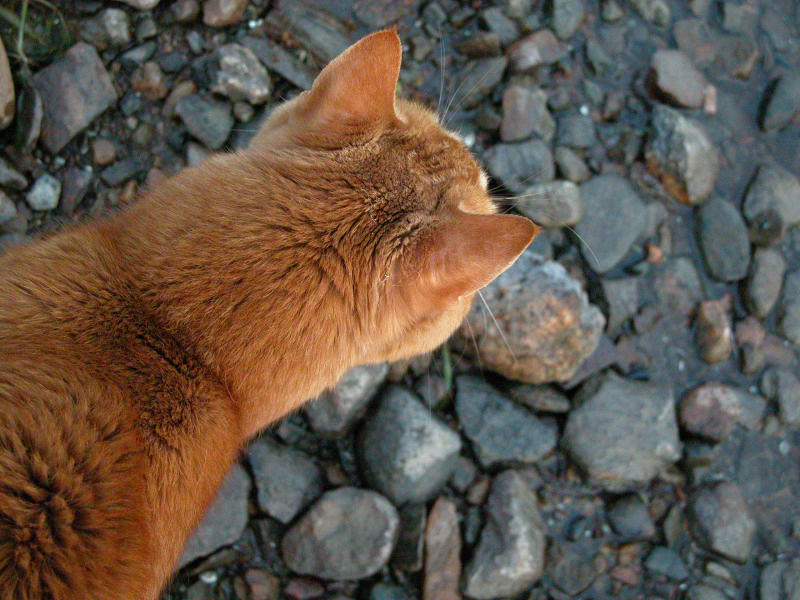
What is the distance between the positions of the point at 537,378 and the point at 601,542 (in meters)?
0.88

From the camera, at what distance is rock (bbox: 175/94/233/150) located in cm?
332

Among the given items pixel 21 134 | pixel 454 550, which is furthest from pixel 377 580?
pixel 21 134

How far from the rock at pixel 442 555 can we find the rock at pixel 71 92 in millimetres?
2592

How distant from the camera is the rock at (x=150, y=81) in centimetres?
339

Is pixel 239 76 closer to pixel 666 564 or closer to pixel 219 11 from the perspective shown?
pixel 219 11

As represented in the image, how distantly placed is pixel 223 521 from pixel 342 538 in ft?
1.78

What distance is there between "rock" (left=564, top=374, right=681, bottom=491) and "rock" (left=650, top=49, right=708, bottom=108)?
180 centimetres

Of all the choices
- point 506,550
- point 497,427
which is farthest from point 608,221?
point 506,550

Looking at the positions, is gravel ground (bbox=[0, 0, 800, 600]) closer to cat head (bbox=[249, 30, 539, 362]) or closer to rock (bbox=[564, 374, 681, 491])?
rock (bbox=[564, 374, 681, 491])

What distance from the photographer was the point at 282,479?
9.97 ft

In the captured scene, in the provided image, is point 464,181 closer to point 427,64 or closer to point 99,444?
point 99,444

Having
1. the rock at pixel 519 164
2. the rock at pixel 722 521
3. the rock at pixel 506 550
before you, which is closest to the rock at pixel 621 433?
the rock at pixel 722 521

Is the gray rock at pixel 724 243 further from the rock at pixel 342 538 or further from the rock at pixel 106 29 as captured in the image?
the rock at pixel 106 29

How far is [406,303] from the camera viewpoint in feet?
7.01
